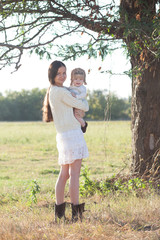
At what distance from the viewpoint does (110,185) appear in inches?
255

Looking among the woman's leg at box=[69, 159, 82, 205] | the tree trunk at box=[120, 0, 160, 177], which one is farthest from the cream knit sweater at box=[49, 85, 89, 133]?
the tree trunk at box=[120, 0, 160, 177]

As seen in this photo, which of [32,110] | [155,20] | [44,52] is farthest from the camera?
[32,110]

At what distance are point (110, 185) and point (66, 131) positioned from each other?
105 inches

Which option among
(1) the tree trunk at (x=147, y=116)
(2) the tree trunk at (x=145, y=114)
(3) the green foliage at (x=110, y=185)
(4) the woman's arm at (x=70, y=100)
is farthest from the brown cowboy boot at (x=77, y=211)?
(1) the tree trunk at (x=147, y=116)

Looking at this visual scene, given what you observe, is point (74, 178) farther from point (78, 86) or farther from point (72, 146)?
point (78, 86)

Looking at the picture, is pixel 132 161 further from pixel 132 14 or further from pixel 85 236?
pixel 85 236

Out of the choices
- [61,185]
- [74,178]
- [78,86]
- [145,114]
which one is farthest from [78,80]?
[145,114]

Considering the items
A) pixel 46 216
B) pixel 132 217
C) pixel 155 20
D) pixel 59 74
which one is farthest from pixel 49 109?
pixel 155 20

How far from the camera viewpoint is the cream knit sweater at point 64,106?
4113mm

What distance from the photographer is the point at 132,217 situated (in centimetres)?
429

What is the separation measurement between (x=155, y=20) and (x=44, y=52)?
200cm

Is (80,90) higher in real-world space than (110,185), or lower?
higher

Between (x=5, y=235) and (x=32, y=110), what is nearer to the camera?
(x=5, y=235)

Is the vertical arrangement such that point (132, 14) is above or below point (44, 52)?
above
